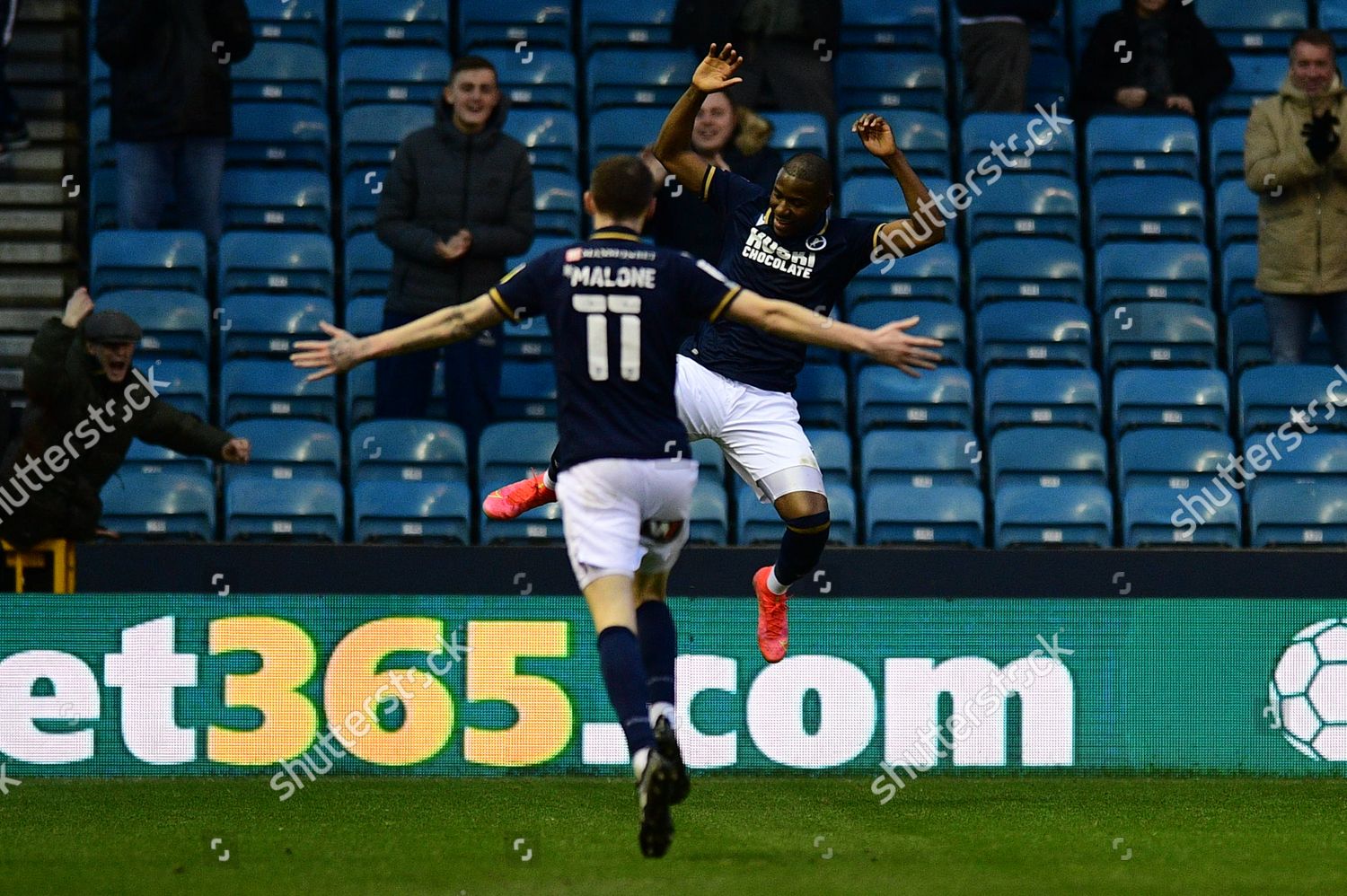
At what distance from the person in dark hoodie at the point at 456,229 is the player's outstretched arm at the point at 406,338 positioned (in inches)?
202

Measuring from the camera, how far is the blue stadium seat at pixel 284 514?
1240 centimetres

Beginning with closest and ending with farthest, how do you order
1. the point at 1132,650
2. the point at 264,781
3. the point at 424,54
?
the point at 264,781
the point at 1132,650
the point at 424,54

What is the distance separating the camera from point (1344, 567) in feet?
40.2

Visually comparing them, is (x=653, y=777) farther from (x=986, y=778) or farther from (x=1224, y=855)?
(x=986, y=778)

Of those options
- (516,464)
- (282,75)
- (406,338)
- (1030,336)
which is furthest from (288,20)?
(406,338)

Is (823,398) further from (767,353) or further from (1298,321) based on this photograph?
(767,353)

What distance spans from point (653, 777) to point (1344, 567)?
250 inches

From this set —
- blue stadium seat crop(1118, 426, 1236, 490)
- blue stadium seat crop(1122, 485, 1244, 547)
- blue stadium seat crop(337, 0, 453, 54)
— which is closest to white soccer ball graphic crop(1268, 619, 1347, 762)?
blue stadium seat crop(1122, 485, 1244, 547)

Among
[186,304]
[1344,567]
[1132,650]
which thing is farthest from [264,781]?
[1344,567]

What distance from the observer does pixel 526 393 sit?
1359 centimetres

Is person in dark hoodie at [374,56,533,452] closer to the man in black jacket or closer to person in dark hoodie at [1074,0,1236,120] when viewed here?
the man in black jacket

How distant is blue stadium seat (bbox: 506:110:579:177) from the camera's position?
1476cm

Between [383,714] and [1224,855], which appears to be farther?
[383,714]

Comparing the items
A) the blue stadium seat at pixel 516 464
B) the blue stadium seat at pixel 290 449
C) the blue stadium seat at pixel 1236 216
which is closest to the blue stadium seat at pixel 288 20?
the blue stadium seat at pixel 290 449
